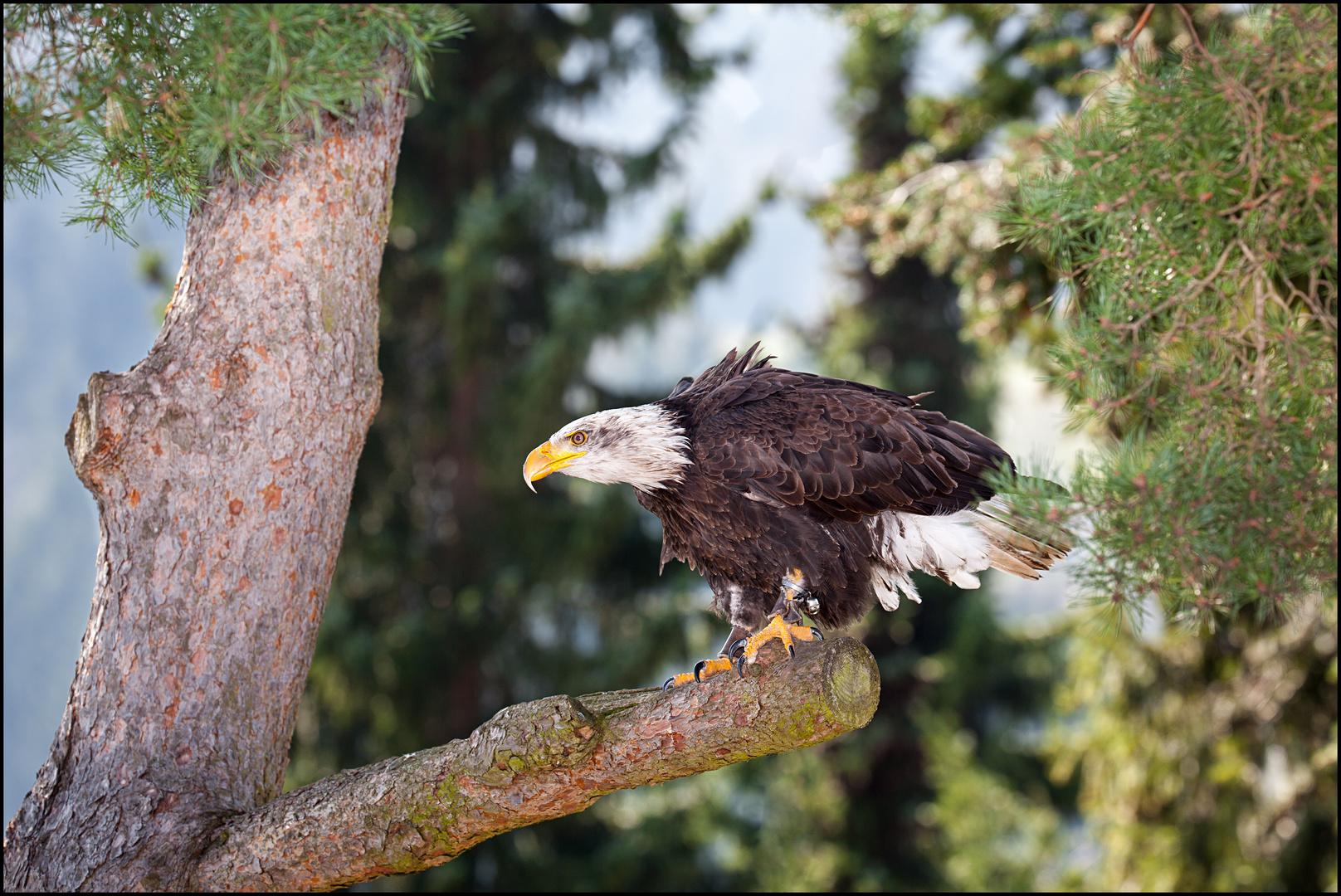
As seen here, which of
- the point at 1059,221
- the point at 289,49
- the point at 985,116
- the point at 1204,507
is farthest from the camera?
the point at 985,116

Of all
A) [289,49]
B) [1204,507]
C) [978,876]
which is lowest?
[978,876]

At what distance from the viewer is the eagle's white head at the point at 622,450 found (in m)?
3.28

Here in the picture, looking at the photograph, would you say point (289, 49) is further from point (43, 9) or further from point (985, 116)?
point (985, 116)

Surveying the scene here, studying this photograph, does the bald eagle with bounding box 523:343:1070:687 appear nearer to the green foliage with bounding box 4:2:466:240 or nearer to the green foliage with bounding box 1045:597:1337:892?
the green foliage with bounding box 4:2:466:240

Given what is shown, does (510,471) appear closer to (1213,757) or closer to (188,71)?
(1213,757)

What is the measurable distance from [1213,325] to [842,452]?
1170mm

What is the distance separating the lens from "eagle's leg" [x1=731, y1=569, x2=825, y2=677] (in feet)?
9.98

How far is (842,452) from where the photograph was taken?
320 centimetres

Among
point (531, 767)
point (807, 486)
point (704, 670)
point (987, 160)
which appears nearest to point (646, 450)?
point (807, 486)

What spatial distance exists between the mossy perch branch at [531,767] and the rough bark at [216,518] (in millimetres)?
279

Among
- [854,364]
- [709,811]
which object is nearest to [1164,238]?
[709,811]

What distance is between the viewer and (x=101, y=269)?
5603 cm

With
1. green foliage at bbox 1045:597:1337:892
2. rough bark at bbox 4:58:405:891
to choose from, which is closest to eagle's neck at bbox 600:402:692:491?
rough bark at bbox 4:58:405:891

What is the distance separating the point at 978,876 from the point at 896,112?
1082cm
